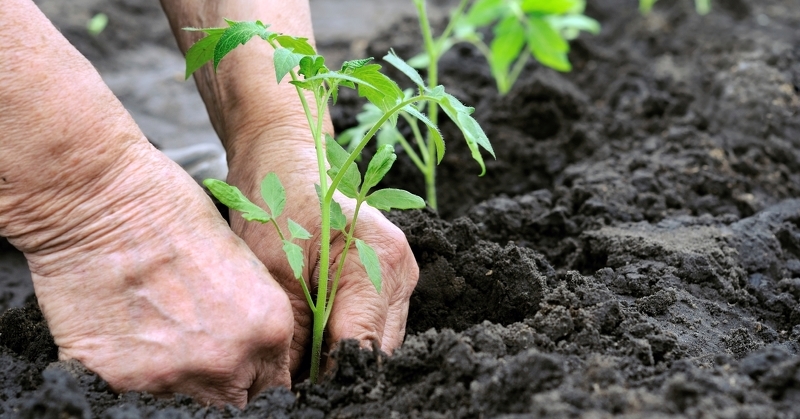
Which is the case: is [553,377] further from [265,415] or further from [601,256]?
[601,256]

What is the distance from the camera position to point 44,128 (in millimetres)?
1408

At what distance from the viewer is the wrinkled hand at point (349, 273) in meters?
1.52

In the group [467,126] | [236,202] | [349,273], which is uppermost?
[467,126]

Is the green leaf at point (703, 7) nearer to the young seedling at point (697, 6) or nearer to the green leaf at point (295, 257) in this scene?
the young seedling at point (697, 6)

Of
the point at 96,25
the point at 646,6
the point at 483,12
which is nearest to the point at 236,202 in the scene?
the point at 483,12

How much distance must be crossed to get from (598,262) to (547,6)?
4.53ft

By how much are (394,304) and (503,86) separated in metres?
1.84

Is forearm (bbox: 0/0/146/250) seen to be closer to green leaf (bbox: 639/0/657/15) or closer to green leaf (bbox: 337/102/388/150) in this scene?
green leaf (bbox: 337/102/388/150)

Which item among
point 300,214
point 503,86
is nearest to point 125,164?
point 300,214

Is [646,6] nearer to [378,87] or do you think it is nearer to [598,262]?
[598,262]

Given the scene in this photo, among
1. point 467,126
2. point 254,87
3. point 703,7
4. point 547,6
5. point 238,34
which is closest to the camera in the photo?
point 467,126

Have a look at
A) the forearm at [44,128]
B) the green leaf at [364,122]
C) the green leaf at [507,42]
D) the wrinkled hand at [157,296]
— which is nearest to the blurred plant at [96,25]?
the green leaf at [507,42]

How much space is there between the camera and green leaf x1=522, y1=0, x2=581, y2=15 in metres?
2.98

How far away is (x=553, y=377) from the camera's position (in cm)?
123
